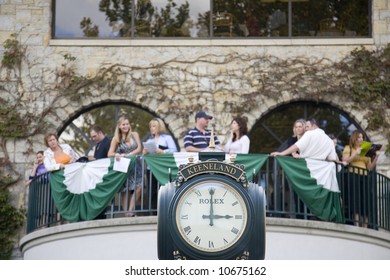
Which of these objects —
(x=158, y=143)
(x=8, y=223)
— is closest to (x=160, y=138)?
(x=158, y=143)

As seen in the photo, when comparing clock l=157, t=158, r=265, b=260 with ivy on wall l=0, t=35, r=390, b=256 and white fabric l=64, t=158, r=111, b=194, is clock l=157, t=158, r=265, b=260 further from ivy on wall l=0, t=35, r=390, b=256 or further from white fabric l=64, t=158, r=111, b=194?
ivy on wall l=0, t=35, r=390, b=256

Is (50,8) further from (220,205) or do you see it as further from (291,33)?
(220,205)

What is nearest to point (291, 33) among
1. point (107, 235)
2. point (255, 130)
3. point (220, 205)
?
point (255, 130)

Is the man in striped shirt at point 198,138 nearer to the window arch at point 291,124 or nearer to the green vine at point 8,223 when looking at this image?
the window arch at point 291,124

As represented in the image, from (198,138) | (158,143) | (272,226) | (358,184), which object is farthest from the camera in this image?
(158,143)

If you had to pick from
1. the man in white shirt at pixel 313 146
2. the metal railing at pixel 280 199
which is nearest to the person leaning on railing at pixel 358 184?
the metal railing at pixel 280 199

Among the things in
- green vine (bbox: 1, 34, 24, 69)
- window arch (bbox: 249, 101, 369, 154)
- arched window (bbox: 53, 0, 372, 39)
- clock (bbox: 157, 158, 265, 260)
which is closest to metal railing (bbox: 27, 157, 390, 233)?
window arch (bbox: 249, 101, 369, 154)

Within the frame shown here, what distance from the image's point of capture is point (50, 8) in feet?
65.0

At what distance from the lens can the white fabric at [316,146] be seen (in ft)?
53.0

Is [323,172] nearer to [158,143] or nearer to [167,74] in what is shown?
[158,143]

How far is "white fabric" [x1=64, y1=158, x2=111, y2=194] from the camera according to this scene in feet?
53.6

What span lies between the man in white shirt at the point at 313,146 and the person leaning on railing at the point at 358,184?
0.47 m

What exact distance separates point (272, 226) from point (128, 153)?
2.36 m

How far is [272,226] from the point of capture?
619 inches
